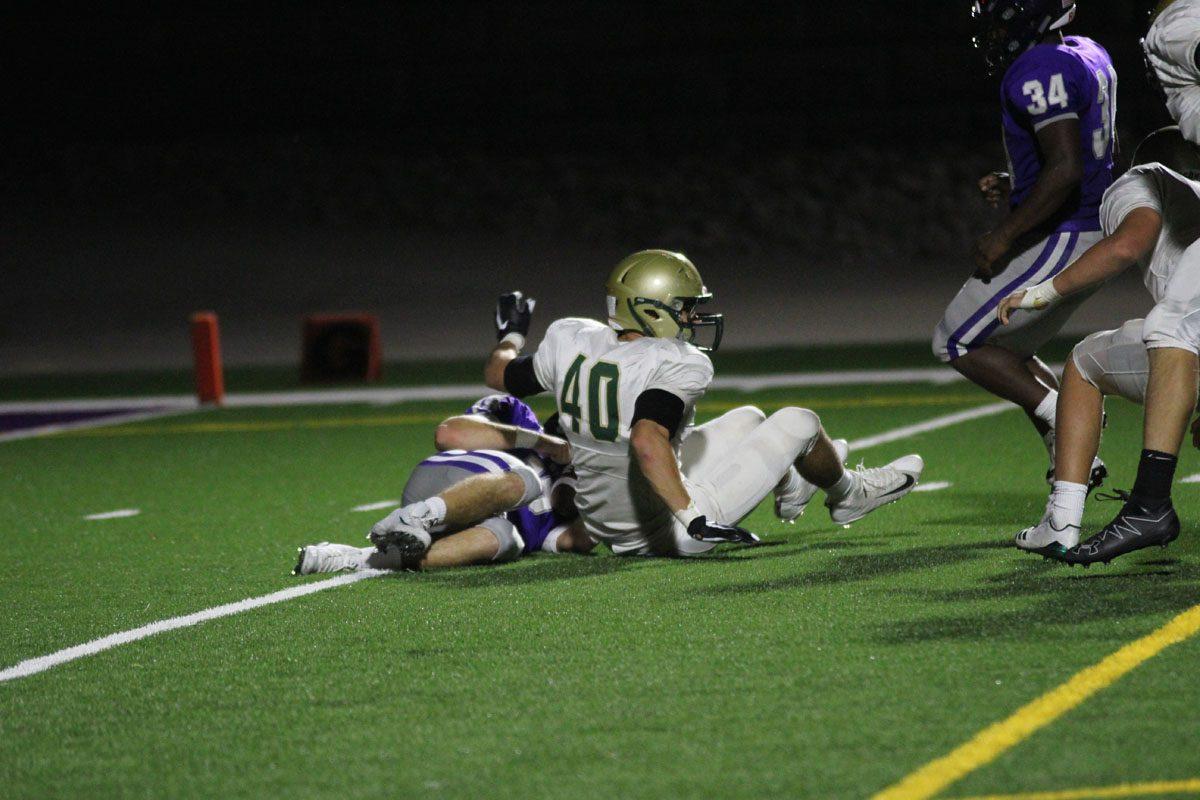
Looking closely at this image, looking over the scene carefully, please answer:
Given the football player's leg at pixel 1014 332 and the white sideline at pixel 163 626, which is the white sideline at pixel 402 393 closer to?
the football player's leg at pixel 1014 332

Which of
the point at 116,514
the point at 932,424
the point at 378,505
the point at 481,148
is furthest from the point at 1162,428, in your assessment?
the point at 481,148

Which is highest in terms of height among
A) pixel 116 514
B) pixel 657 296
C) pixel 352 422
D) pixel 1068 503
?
pixel 657 296

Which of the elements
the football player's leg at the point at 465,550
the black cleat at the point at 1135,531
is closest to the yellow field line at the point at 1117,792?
the black cleat at the point at 1135,531

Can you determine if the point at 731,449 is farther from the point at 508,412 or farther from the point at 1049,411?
Result: the point at 1049,411

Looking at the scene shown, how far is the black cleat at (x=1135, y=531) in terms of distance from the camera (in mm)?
5168

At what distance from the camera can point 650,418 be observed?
18.7ft

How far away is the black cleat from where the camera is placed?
5168 millimetres

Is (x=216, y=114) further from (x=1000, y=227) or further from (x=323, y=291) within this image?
(x=1000, y=227)

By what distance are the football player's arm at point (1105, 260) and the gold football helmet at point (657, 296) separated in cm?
106

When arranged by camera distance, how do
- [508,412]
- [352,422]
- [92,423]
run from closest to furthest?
[508,412] → [352,422] → [92,423]

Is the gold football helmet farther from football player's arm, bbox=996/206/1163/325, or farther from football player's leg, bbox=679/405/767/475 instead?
football player's arm, bbox=996/206/1163/325

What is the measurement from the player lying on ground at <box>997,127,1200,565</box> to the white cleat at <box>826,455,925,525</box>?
874 mm

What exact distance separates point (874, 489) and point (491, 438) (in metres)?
1.39

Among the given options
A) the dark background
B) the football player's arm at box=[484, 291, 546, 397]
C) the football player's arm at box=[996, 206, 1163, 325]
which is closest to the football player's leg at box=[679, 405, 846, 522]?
the football player's arm at box=[484, 291, 546, 397]
